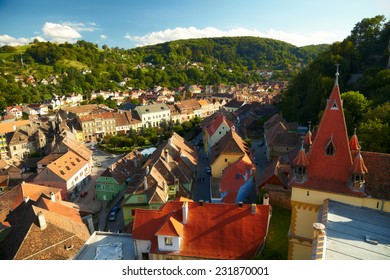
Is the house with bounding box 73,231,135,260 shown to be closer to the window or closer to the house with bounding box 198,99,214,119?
the window

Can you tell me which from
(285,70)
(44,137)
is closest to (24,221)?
(44,137)

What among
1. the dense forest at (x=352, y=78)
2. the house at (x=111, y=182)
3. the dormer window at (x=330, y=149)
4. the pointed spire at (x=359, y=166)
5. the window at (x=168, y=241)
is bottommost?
the house at (x=111, y=182)

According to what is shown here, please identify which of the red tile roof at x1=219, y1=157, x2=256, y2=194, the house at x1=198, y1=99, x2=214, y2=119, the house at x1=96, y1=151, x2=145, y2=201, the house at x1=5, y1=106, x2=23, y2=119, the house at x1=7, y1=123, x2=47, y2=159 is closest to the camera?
the red tile roof at x1=219, y1=157, x2=256, y2=194

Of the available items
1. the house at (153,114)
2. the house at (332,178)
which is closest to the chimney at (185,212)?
the house at (332,178)

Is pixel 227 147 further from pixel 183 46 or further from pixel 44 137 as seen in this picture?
pixel 183 46

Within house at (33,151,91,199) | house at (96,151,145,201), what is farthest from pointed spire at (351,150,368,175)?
house at (33,151,91,199)

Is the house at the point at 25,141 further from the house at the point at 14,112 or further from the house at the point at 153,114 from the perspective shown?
the house at the point at 14,112
